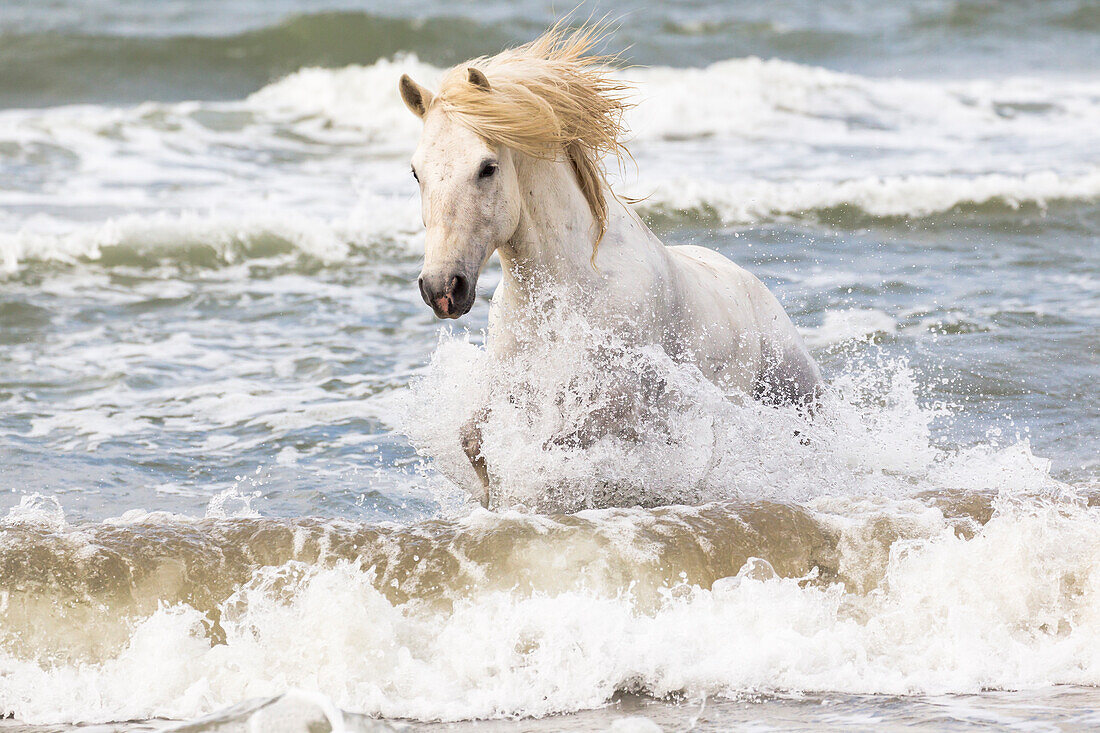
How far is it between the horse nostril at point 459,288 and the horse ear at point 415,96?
0.66m

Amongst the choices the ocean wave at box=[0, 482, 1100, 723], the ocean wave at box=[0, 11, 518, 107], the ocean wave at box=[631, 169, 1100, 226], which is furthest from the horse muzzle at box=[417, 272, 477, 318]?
the ocean wave at box=[0, 11, 518, 107]

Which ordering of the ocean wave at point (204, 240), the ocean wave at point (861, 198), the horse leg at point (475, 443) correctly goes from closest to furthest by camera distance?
1. the horse leg at point (475, 443)
2. the ocean wave at point (204, 240)
3. the ocean wave at point (861, 198)

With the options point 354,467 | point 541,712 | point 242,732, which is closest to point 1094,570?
point 541,712

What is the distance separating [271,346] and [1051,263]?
5636 mm

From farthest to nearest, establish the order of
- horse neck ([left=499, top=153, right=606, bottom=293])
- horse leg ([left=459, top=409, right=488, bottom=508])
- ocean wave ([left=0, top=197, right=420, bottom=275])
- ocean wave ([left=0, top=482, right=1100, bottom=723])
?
ocean wave ([left=0, top=197, right=420, bottom=275]), horse leg ([left=459, top=409, right=488, bottom=508]), horse neck ([left=499, top=153, right=606, bottom=293]), ocean wave ([left=0, top=482, right=1100, bottom=723])

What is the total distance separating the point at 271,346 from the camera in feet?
26.2

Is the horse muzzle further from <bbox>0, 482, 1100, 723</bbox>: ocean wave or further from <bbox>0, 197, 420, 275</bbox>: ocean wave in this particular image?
<bbox>0, 197, 420, 275</bbox>: ocean wave

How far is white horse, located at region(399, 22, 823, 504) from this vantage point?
12.9ft

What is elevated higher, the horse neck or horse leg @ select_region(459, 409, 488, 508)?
the horse neck

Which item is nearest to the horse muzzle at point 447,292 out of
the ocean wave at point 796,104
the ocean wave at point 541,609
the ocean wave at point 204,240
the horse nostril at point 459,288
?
the horse nostril at point 459,288

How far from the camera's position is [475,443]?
14.6 ft

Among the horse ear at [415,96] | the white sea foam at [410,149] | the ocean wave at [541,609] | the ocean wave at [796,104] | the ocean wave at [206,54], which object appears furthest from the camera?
the ocean wave at [206,54]

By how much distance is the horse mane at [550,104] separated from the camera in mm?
3998

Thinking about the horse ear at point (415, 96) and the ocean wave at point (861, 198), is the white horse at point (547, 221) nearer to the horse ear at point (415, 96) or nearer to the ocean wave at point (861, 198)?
Answer: the horse ear at point (415, 96)
